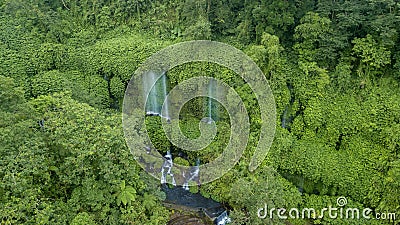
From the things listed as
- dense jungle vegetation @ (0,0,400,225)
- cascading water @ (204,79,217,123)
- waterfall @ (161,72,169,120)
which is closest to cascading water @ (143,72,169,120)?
waterfall @ (161,72,169,120)

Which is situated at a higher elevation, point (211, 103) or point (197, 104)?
point (211, 103)

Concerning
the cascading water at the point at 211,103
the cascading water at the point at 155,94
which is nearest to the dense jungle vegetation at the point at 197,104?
the cascading water at the point at 211,103

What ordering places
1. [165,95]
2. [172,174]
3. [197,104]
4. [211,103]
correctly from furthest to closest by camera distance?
[165,95], [197,104], [211,103], [172,174]

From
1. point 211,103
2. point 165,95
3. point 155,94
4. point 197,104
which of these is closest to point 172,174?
point 197,104

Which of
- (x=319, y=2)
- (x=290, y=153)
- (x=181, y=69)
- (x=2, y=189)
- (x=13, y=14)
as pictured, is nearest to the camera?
(x=2, y=189)

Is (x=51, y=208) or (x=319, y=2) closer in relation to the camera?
(x=51, y=208)

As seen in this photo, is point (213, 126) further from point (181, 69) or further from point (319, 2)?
point (319, 2)

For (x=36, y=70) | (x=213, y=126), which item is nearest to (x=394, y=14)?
(x=213, y=126)

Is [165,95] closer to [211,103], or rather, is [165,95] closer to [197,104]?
[197,104]

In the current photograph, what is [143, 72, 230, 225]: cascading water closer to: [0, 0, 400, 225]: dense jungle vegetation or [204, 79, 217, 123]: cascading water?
[204, 79, 217, 123]: cascading water
